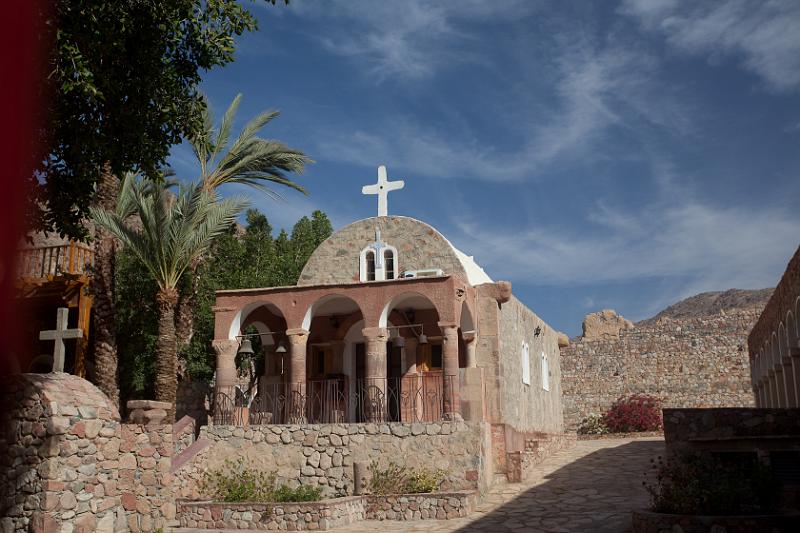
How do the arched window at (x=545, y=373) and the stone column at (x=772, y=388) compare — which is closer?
the stone column at (x=772, y=388)

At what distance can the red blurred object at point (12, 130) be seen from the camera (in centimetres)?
88

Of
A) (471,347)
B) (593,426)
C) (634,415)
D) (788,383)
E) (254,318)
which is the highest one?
(254,318)

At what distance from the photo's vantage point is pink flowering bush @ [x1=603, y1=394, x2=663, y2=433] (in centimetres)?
3073

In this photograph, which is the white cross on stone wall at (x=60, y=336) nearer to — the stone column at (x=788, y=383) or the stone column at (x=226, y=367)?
the stone column at (x=226, y=367)

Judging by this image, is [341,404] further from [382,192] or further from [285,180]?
[285,180]

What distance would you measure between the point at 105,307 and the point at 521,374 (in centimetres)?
1183

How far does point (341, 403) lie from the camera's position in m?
19.7

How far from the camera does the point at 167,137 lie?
1106 cm

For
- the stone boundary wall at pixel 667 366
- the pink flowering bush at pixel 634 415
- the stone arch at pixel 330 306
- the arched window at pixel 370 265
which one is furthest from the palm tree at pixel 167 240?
the stone boundary wall at pixel 667 366

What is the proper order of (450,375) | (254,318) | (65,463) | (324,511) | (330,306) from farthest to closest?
(254,318) → (330,306) → (450,375) → (324,511) → (65,463)

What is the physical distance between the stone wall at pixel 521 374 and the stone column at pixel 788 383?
6.65m

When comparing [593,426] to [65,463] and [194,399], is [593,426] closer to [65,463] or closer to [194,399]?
[194,399]

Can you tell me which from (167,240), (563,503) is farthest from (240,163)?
(563,503)

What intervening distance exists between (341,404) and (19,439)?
Result: 9976 millimetres
